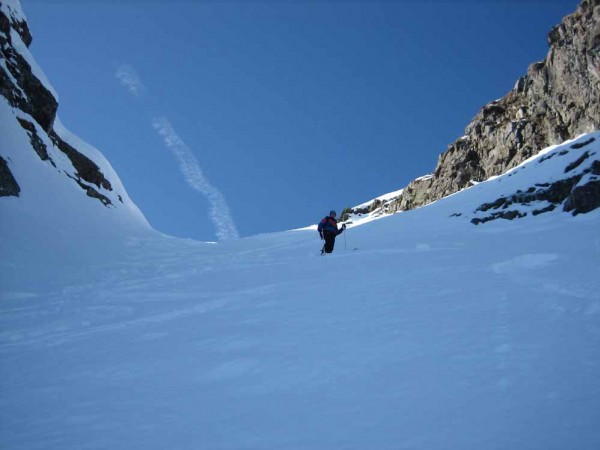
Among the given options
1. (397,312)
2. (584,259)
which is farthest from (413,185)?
(397,312)

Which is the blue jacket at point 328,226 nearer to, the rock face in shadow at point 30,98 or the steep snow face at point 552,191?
the steep snow face at point 552,191

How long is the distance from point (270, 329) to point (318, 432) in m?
3.19

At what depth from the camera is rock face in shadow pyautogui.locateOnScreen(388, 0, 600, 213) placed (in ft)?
133

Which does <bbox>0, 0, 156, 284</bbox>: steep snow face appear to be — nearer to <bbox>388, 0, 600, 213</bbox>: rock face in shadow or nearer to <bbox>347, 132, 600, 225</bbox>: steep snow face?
<bbox>347, 132, 600, 225</bbox>: steep snow face

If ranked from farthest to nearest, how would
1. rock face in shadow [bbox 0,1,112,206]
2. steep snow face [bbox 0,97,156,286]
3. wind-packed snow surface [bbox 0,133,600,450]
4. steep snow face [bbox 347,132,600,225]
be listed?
1. rock face in shadow [bbox 0,1,112,206]
2. steep snow face [bbox 347,132,600,225]
3. steep snow face [bbox 0,97,156,286]
4. wind-packed snow surface [bbox 0,133,600,450]

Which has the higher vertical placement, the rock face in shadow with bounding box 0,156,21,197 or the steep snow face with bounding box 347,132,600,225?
the rock face in shadow with bounding box 0,156,21,197

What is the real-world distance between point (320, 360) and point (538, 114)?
50.6m

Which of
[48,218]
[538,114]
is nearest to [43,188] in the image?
[48,218]

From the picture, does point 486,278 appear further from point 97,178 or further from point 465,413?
point 97,178

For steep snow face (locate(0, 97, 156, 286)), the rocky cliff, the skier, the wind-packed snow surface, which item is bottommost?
the wind-packed snow surface

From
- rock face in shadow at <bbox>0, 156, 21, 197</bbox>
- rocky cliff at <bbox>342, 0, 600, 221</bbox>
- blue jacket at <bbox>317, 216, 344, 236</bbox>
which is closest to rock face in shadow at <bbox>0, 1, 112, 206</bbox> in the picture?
rock face in shadow at <bbox>0, 156, 21, 197</bbox>

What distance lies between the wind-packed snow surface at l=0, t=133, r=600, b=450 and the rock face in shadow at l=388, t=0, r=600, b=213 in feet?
120

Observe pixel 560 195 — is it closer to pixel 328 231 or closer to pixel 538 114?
pixel 328 231

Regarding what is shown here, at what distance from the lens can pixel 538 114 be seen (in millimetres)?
46156
